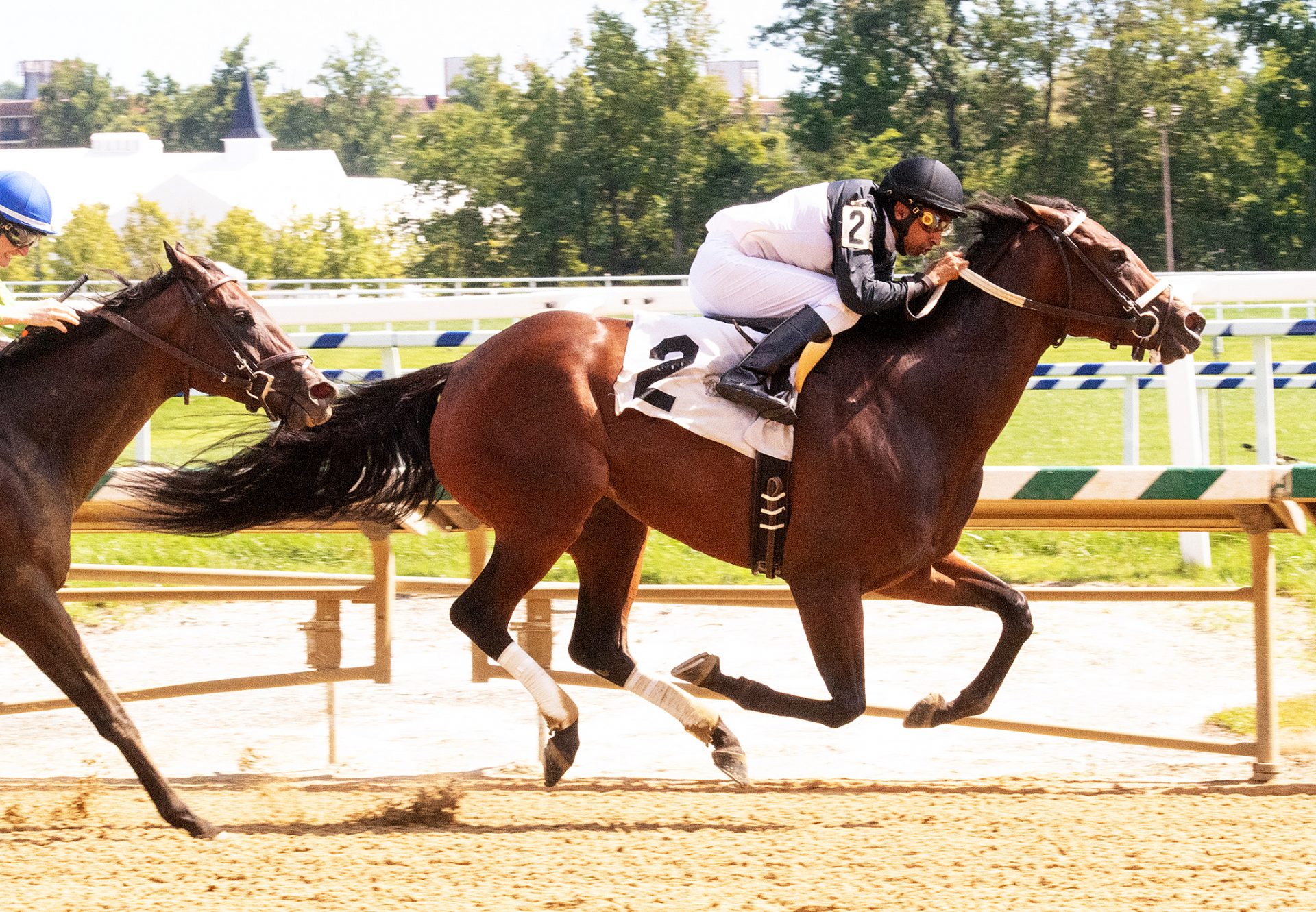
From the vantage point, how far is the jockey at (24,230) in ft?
13.5

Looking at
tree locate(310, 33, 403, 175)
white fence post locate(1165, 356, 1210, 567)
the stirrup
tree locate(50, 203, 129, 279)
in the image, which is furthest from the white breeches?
tree locate(310, 33, 403, 175)

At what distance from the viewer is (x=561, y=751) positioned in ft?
14.8

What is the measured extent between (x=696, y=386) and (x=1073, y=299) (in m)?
1.14

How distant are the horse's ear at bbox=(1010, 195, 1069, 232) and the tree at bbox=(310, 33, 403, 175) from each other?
11782 centimetres

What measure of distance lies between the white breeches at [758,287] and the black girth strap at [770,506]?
438mm

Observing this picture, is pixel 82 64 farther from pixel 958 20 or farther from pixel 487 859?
pixel 487 859

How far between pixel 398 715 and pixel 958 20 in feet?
164

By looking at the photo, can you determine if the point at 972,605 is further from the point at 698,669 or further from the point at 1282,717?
the point at 1282,717

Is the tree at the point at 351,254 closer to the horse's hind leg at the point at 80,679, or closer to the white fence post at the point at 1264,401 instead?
the white fence post at the point at 1264,401

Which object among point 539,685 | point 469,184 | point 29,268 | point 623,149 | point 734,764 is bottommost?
point 734,764

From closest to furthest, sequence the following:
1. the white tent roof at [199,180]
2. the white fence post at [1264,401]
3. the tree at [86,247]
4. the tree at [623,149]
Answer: the white fence post at [1264,401] < the tree at [86,247] < the tree at [623,149] < the white tent roof at [199,180]

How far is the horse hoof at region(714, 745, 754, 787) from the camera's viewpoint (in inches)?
179

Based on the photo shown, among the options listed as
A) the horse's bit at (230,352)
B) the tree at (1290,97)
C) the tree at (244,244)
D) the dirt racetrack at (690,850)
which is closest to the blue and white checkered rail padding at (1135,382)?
the dirt racetrack at (690,850)

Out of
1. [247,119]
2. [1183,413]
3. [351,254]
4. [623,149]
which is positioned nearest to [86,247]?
[351,254]
